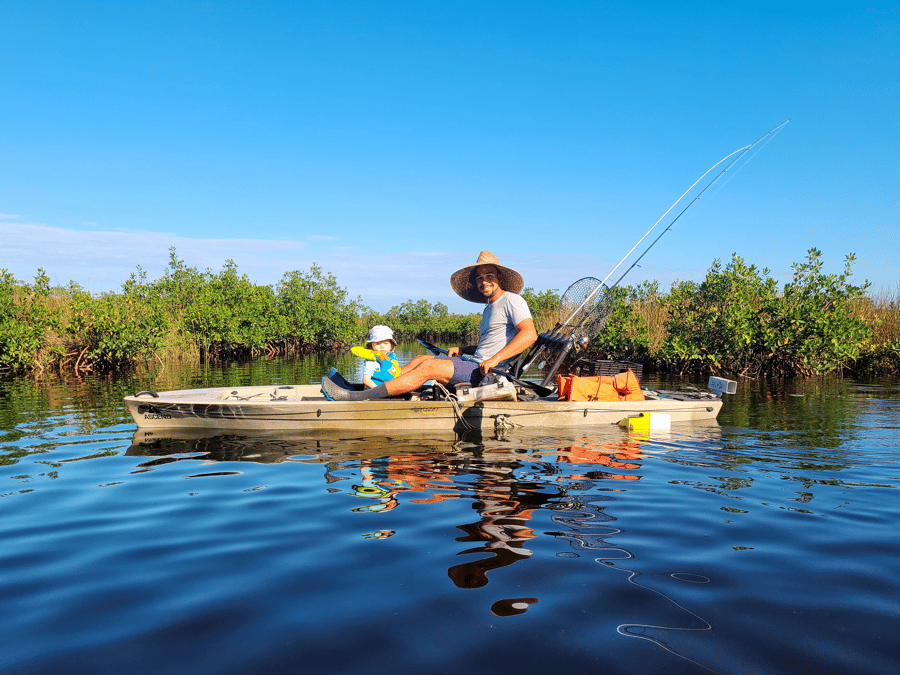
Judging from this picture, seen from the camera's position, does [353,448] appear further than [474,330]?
→ No

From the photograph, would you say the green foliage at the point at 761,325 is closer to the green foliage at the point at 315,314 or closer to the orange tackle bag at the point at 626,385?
the orange tackle bag at the point at 626,385

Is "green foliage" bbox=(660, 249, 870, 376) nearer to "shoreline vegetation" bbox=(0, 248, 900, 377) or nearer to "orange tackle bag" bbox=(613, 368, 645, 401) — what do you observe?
"shoreline vegetation" bbox=(0, 248, 900, 377)

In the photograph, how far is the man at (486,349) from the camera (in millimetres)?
7062

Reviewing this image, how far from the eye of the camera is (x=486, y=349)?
7340 millimetres

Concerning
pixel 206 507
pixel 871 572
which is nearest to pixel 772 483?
pixel 871 572

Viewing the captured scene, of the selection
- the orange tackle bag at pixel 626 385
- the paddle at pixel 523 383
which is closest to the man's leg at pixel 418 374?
the paddle at pixel 523 383

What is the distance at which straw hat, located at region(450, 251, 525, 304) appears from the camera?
24.2ft

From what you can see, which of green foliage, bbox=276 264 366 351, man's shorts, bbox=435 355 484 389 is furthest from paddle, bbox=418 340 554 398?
green foliage, bbox=276 264 366 351

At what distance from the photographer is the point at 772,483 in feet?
16.0

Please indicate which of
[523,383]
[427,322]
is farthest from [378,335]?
[427,322]

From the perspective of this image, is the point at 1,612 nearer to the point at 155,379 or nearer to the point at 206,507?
the point at 206,507

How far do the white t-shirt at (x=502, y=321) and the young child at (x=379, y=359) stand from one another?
1.21 m

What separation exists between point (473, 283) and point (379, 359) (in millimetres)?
1765

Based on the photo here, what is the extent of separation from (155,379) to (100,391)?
2.82 meters
